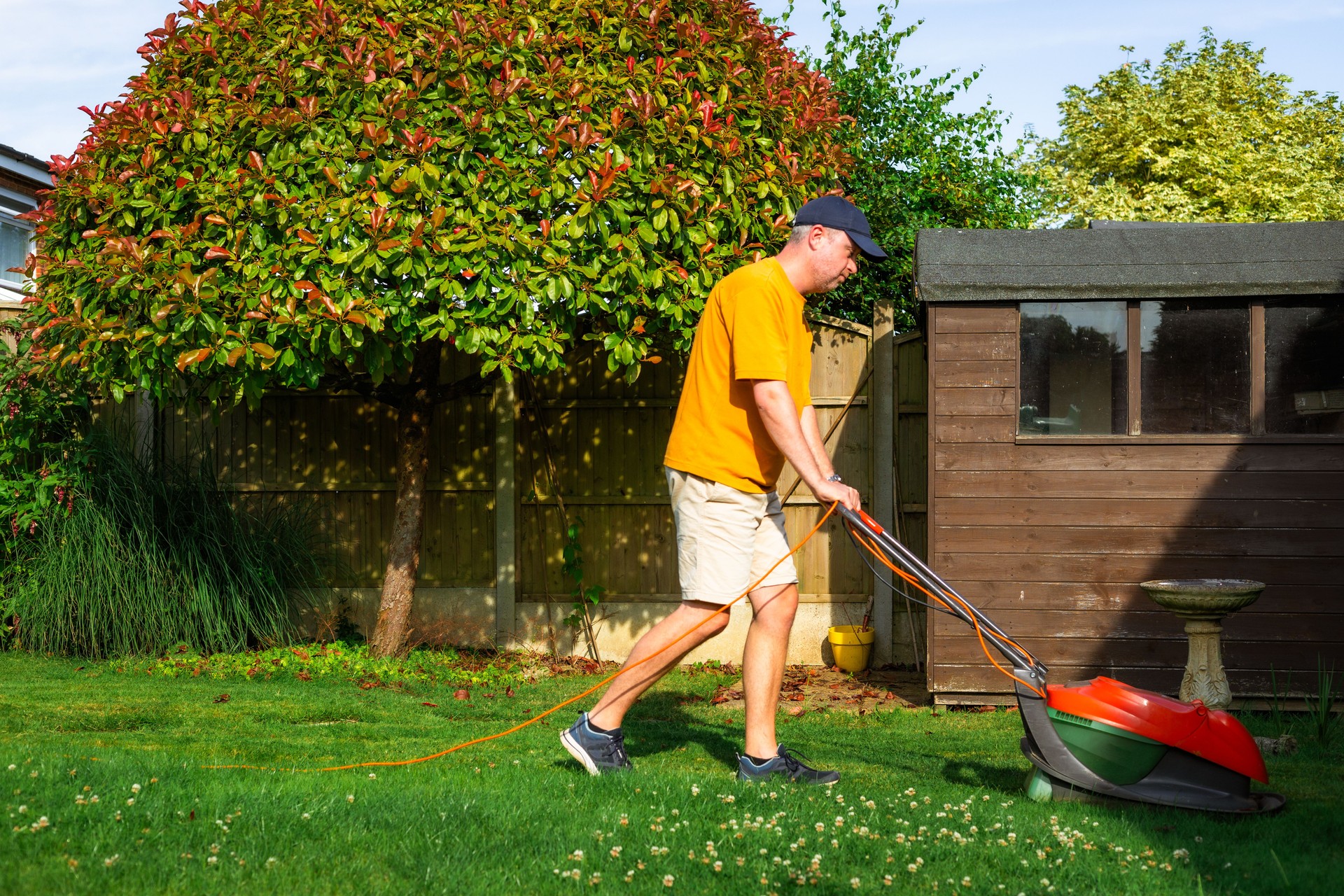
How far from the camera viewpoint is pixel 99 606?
21.7 feet

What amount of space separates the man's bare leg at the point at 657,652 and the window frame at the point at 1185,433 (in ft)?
9.06

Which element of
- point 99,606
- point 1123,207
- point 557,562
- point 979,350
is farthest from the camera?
point 1123,207

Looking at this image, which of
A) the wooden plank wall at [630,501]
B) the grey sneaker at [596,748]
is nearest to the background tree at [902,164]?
the wooden plank wall at [630,501]

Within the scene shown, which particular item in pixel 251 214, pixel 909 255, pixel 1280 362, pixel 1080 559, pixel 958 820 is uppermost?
pixel 909 255

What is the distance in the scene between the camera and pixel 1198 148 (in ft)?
69.8

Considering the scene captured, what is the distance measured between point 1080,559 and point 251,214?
15.0ft

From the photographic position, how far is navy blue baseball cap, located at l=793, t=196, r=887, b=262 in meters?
3.96

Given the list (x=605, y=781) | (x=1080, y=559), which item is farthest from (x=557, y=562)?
(x=605, y=781)

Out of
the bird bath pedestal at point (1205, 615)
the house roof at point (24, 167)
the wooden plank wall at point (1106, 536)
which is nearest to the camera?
the bird bath pedestal at point (1205, 615)

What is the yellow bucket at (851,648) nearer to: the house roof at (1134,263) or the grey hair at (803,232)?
the house roof at (1134,263)

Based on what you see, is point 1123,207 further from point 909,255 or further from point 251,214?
point 251,214

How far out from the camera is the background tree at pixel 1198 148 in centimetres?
2030

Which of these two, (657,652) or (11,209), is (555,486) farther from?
(11,209)

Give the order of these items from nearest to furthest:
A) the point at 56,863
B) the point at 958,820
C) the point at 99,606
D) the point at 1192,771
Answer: the point at 56,863
the point at 958,820
the point at 1192,771
the point at 99,606
